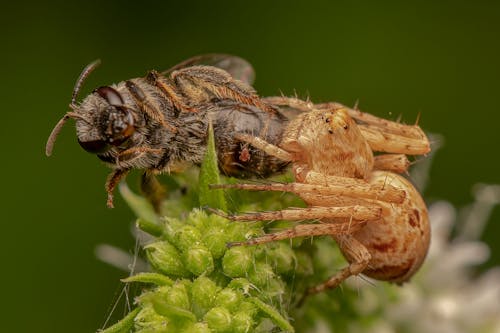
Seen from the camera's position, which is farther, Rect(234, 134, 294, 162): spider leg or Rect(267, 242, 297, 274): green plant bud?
Rect(234, 134, 294, 162): spider leg

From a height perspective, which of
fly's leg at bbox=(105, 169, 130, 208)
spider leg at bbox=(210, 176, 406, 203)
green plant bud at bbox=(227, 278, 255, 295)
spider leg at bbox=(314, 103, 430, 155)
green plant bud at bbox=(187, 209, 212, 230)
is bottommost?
green plant bud at bbox=(227, 278, 255, 295)

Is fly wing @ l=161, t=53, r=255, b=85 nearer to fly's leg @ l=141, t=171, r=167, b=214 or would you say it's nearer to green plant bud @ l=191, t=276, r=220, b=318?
fly's leg @ l=141, t=171, r=167, b=214

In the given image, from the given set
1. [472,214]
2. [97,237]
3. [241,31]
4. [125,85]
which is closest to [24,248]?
[97,237]

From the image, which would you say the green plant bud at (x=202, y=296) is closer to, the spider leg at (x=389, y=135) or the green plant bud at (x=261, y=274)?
the green plant bud at (x=261, y=274)

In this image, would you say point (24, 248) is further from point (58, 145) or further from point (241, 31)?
point (241, 31)

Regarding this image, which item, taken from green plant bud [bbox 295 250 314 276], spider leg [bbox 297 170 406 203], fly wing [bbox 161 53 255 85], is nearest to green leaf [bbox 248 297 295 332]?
green plant bud [bbox 295 250 314 276]

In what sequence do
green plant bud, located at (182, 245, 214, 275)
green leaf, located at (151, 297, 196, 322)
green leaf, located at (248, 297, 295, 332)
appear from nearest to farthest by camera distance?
1. green leaf, located at (151, 297, 196, 322)
2. green leaf, located at (248, 297, 295, 332)
3. green plant bud, located at (182, 245, 214, 275)

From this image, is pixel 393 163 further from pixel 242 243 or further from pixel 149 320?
pixel 149 320
